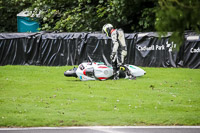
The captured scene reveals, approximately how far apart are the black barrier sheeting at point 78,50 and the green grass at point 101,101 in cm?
348

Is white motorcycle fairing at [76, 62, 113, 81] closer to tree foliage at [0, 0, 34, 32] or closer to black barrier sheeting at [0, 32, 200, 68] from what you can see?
black barrier sheeting at [0, 32, 200, 68]

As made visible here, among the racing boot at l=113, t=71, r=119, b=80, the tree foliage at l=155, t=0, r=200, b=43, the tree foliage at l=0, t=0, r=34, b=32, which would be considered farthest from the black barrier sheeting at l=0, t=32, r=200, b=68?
the tree foliage at l=155, t=0, r=200, b=43

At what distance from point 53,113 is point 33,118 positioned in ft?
2.27

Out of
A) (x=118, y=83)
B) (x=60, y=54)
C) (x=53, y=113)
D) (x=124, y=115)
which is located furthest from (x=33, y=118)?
(x=60, y=54)

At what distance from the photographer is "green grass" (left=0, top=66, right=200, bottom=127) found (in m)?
8.91

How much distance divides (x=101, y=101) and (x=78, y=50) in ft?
39.6

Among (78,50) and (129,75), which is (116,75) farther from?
(78,50)

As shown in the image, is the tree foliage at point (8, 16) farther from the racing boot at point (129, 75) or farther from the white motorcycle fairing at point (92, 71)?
the racing boot at point (129, 75)

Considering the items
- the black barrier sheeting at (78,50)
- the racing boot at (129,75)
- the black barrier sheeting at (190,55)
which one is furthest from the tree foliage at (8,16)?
the racing boot at (129,75)

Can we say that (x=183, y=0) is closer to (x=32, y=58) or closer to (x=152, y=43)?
(x=152, y=43)

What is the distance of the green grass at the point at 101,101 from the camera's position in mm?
8914

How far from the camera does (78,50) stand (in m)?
23.1

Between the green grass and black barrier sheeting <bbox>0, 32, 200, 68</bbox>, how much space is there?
11.4 ft

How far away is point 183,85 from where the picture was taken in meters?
14.4
